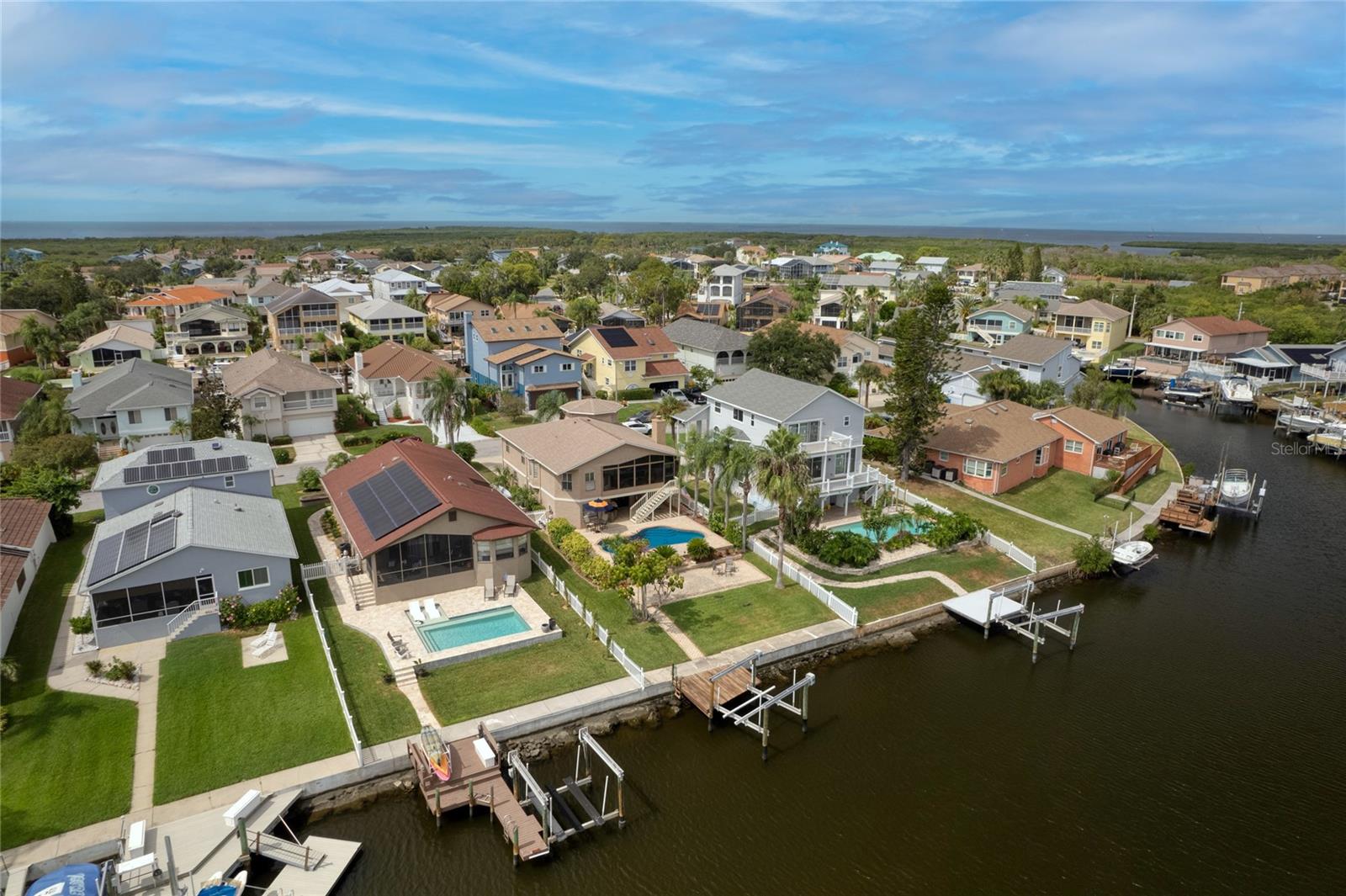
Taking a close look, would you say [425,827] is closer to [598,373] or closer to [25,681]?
[25,681]

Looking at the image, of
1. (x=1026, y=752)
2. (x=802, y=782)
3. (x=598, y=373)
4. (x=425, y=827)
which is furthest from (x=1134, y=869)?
(x=598, y=373)

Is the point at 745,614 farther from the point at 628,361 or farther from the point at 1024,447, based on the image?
the point at 628,361

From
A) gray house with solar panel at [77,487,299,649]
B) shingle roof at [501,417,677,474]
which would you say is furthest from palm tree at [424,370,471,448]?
gray house with solar panel at [77,487,299,649]

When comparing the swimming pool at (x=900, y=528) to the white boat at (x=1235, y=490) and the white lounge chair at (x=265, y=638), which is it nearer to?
the white boat at (x=1235, y=490)

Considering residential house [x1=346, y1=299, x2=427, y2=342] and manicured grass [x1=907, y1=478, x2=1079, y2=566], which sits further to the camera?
residential house [x1=346, y1=299, x2=427, y2=342]

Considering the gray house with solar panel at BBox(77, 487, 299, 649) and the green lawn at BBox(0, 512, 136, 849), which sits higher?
the gray house with solar panel at BBox(77, 487, 299, 649)

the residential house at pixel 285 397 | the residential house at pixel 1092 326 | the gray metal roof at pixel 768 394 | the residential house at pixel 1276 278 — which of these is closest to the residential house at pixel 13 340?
the residential house at pixel 285 397

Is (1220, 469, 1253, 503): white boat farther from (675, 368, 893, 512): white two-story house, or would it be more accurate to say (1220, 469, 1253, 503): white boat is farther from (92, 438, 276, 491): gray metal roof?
(92, 438, 276, 491): gray metal roof
